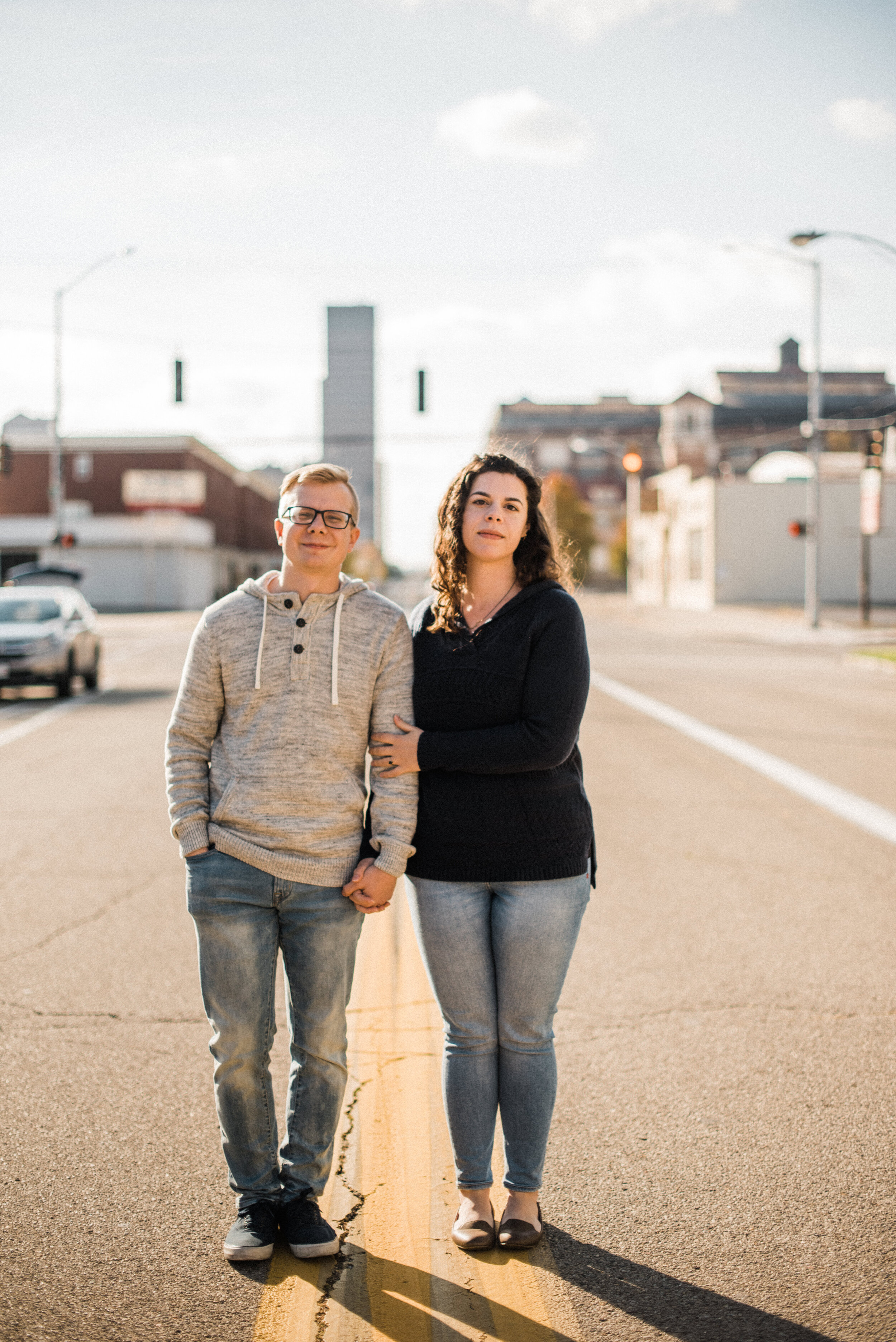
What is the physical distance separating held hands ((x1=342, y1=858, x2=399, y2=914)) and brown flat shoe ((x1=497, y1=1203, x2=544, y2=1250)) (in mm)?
838

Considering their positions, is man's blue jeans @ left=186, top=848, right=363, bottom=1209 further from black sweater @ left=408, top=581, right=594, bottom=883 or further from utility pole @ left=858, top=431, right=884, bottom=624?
utility pole @ left=858, top=431, right=884, bottom=624

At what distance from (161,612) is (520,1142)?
206 ft

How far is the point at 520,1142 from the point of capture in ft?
10.6

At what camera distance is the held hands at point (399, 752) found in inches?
124

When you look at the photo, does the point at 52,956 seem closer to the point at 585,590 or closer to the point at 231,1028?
the point at 231,1028

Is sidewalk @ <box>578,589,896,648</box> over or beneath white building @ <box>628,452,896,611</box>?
beneath

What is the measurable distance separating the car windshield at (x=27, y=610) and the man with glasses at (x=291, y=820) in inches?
640

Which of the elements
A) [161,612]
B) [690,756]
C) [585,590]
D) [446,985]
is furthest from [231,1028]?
[585,590]

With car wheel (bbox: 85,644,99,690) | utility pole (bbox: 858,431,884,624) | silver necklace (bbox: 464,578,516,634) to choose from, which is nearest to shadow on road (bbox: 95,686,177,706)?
car wheel (bbox: 85,644,99,690)

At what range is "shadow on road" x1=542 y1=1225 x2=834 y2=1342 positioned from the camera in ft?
9.14

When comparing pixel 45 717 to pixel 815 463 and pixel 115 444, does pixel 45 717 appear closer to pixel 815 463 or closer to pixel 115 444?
pixel 815 463

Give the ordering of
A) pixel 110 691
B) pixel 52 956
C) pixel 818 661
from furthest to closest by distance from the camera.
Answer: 1. pixel 818 661
2. pixel 110 691
3. pixel 52 956

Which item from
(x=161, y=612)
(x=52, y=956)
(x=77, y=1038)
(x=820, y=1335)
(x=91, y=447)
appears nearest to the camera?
(x=820, y=1335)

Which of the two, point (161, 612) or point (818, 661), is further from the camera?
point (161, 612)
